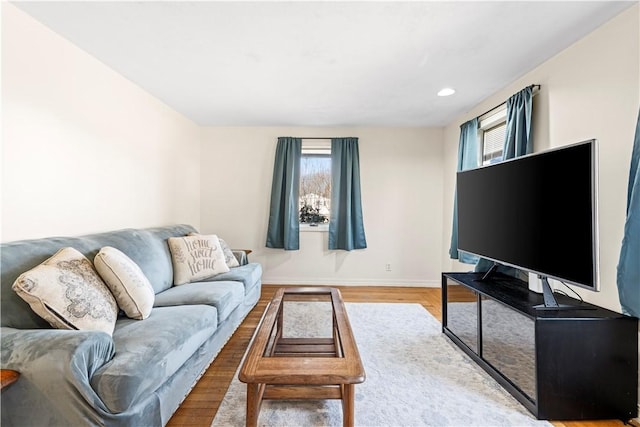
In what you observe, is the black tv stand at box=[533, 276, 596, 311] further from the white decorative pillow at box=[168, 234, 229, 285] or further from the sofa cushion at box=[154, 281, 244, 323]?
the white decorative pillow at box=[168, 234, 229, 285]

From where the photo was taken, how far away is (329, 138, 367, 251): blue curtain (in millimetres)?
4375

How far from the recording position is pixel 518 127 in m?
2.57

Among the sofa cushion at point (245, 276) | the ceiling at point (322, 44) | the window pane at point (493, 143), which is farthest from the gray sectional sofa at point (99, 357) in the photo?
the window pane at point (493, 143)

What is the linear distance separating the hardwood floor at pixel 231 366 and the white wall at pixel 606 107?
1048mm

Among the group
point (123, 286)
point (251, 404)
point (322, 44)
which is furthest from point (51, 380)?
point (322, 44)

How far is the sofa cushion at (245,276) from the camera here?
2836 mm

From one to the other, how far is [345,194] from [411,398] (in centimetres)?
294

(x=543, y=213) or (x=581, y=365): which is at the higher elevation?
(x=543, y=213)

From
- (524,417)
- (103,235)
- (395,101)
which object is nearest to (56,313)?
(103,235)

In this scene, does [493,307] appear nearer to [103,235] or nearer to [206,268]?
[206,268]

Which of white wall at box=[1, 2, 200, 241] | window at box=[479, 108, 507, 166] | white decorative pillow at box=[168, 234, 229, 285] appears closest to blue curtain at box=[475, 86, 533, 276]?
window at box=[479, 108, 507, 166]

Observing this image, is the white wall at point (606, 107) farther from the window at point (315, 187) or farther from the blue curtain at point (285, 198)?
the blue curtain at point (285, 198)

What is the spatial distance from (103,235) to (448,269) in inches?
161

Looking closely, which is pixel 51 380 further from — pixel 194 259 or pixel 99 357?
pixel 194 259
